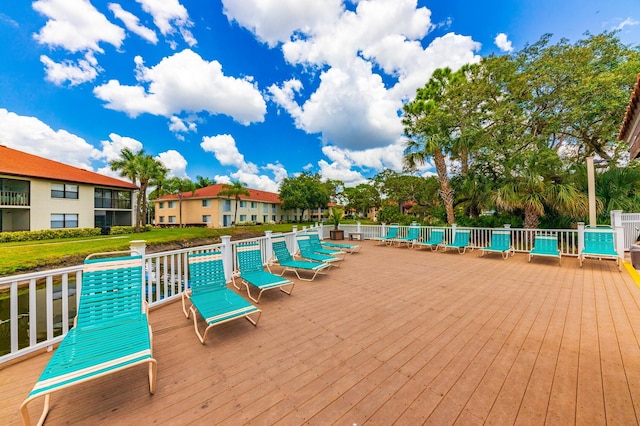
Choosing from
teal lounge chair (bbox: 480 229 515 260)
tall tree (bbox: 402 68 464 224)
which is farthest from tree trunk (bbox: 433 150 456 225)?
teal lounge chair (bbox: 480 229 515 260)

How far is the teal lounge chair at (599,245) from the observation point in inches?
260

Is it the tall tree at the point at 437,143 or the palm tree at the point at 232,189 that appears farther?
the palm tree at the point at 232,189

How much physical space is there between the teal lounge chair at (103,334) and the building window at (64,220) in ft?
82.9

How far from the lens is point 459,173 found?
13.5m

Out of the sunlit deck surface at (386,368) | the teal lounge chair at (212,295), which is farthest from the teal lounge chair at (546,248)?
the teal lounge chair at (212,295)

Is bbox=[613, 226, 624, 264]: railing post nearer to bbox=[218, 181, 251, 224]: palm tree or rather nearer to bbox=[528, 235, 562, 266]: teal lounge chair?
bbox=[528, 235, 562, 266]: teal lounge chair

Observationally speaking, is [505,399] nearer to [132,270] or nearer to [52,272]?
[132,270]

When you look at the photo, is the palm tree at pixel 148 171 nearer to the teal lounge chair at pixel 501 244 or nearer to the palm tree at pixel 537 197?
the teal lounge chair at pixel 501 244

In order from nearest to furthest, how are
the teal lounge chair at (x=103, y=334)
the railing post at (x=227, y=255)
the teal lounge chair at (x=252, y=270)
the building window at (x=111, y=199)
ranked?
1. the teal lounge chair at (x=103, y=334)
2. the teal lounge chair at (x=252, y=270)
3. the railing post at (x=227, y=255)
4. the building window at (x=111, y=199)

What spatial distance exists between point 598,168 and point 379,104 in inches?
433

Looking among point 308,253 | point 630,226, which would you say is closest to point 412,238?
point 308,253

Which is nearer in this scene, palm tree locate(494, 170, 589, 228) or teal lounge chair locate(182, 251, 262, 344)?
teal lounge chair locate(182, 251, 262, 344)

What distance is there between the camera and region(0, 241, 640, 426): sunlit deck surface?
1896 mm

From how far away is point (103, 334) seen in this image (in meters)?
2.46
